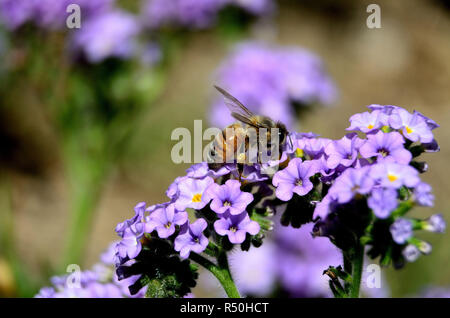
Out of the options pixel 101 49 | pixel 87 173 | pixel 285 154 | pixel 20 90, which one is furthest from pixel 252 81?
pixel 20 90

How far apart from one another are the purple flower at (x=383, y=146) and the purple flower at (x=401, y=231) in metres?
0.22

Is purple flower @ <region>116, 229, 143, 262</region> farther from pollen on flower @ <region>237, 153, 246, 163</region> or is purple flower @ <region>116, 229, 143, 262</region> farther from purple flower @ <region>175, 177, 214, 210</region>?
pollen on flower @ <region>237, 153, 246, 163</region>

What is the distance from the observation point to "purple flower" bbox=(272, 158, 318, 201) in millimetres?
2025

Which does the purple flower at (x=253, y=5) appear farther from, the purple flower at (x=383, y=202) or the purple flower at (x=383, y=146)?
the purple flower at (x=383, y=202)

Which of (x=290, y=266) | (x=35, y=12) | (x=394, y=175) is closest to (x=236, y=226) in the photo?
(x=394, y=175)

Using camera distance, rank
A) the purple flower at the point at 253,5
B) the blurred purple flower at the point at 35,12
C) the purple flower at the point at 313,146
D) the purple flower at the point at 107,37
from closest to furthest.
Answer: the purple flower at the point at 313,146 → the blurred purple flower at the point at 35,12 → the purple flower at the point at 107,37 → the purple flower at the point at 253,5

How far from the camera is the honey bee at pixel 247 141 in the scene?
7.82 feet

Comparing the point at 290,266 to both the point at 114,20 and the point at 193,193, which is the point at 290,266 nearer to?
the point at 193,193

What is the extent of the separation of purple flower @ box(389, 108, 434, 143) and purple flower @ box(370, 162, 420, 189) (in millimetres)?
215

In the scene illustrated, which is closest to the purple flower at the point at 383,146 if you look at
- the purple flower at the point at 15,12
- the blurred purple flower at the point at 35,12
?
the blurred purple flower at the point at 35,12

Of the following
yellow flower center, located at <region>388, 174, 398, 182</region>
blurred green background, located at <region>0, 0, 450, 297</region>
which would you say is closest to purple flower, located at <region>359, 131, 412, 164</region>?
yellow flower center, located at <region>388, 174, 398, 182</region>

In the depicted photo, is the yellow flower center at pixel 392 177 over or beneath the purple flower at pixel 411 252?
over

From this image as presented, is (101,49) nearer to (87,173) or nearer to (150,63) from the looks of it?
(150,63)
